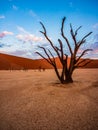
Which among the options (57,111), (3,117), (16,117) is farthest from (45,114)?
(3,117)

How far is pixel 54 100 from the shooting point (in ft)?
18.4

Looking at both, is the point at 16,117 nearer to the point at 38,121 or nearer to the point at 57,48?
the point at 38,121

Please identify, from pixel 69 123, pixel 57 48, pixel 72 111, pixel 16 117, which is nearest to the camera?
pixel 69 123

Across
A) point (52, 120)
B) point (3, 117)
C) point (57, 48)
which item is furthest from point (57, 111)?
point (57, 48)

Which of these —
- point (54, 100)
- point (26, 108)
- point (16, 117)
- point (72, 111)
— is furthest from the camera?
point (54, 100)

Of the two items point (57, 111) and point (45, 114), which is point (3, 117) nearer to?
point (45, 114)

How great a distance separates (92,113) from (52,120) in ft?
3.55

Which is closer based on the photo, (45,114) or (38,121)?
(38,121)

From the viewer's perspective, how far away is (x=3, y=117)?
156 inches

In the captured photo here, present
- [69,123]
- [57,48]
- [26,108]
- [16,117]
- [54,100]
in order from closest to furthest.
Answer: [69,123]
[16,117]
[26,108]
[54,100]
[57,48]

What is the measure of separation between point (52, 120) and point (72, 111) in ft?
2.81

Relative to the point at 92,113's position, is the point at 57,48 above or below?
above

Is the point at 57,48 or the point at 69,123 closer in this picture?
the point at 69,123

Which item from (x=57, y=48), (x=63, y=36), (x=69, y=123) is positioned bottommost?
(x=69, y=123)
